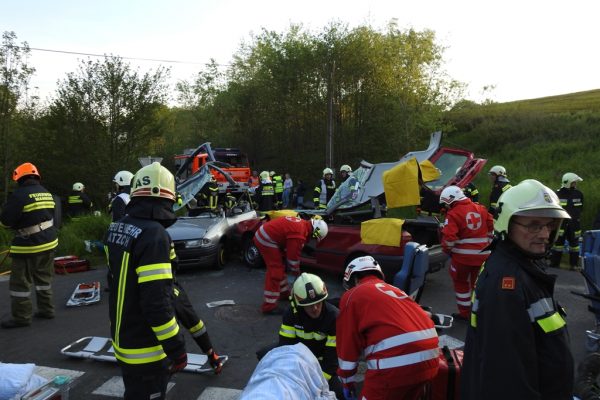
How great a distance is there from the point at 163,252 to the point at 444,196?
13.5 feet

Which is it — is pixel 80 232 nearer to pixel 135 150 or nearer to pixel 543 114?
pixel 135 150

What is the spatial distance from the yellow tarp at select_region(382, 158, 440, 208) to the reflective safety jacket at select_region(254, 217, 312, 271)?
4.69 feet

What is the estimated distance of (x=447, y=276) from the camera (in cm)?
775

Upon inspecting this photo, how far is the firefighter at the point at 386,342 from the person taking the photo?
105 inches

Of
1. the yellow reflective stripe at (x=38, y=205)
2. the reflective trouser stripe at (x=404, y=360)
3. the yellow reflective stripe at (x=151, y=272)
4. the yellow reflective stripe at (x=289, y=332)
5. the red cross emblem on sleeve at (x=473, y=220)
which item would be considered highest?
the yellow reflective stripe at (x=38, y=205)

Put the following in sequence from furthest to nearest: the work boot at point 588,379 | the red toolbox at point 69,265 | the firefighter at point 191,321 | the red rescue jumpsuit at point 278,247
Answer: the red toolbox at point 69,265 → the red rescue jumpsuit at point 278,247 → the firefighter at point 191,321 → the work boot at point 588,379

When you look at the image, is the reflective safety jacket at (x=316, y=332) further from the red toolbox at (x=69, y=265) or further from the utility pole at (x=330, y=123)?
the utility pole at (x=330, y=123)

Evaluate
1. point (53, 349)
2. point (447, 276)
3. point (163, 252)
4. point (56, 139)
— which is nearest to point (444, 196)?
point (447, 276)

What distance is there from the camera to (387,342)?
270cm

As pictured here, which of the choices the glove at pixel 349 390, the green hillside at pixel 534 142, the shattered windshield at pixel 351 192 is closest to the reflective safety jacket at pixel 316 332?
the glove at pixel 349 390

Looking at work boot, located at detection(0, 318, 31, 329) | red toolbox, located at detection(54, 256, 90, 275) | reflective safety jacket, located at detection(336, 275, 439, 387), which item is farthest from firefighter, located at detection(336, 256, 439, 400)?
red toolbox, located at detection(54, 256, 90, 275)

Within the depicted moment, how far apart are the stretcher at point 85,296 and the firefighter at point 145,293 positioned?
4.17 metres

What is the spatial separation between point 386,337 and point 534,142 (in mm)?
19626

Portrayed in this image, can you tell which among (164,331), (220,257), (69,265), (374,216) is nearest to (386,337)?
(164,331)
